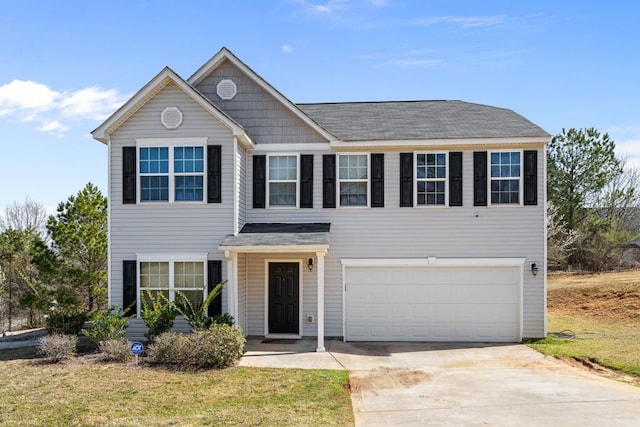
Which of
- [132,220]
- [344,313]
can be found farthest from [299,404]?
[132,220]

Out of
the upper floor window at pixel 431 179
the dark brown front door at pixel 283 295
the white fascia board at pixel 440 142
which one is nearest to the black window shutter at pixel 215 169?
the dark brown front door at pixel 283 295

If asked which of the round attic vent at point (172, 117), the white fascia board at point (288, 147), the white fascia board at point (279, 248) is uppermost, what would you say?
the round attic vent at point (172, 117)

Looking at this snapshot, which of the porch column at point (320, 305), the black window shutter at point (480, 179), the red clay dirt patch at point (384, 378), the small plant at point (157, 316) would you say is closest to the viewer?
the red clay dirt patch at point (384, 378)

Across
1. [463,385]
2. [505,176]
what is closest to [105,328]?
[463,385]

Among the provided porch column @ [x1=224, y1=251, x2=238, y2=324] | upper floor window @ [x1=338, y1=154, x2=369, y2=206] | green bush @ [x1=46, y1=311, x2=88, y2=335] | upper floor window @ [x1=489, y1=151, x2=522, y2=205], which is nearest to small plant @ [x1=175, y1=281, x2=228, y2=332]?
porch column @ [x1=224, y1=251, x2=238, y2=324]

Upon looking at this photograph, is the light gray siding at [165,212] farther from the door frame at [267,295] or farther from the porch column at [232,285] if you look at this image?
the door frame at [267,295]

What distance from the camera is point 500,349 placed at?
1391cm

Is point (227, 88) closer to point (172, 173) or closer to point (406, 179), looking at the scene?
point (172, 173)

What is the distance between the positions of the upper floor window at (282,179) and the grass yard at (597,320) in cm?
773

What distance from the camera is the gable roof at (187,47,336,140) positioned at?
15.1 metres

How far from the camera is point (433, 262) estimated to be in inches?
587

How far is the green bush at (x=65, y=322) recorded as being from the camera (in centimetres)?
1375

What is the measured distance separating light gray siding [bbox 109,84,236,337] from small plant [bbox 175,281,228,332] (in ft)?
3.01

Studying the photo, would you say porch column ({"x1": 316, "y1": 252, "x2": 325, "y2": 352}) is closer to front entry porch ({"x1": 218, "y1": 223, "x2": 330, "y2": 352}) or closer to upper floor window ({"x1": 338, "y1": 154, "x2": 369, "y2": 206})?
front entry porch ({"x1": 218, "y1": 223, "x2": 330, "y2": 352})
